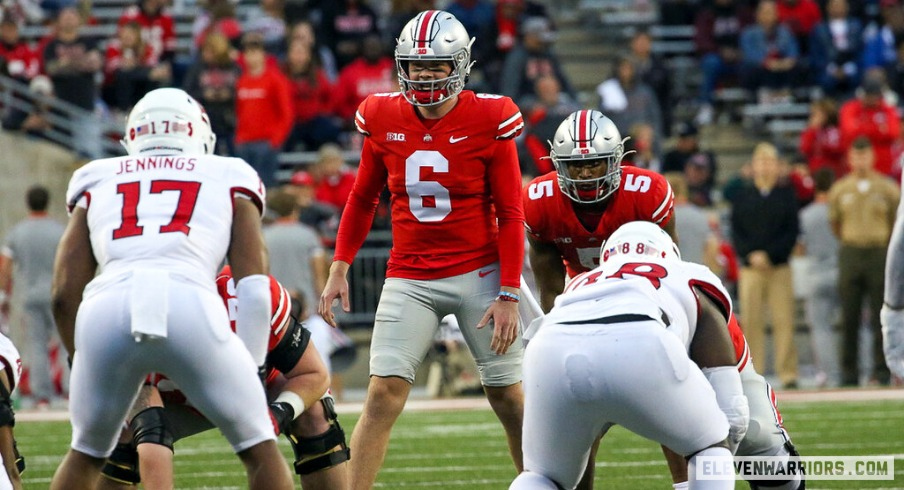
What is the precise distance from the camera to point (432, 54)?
5.75 meters

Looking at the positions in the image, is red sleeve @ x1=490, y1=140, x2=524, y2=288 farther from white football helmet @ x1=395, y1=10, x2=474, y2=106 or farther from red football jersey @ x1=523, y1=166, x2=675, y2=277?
white football helmet @ x1=395, y1=10, x2=474, y2=106

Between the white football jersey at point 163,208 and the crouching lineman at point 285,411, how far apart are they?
0.80m

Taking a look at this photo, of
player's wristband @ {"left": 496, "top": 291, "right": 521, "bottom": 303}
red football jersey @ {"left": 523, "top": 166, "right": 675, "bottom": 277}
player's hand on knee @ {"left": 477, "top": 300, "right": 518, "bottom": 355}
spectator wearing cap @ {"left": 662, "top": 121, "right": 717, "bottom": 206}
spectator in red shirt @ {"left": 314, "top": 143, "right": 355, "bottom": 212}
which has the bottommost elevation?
spectator wearing cap @ {"left": 662, "top": 121, "right": 717, "bottom": 206}

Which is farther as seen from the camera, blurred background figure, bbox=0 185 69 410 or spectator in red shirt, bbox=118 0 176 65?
spectator in red shirt, bbox=118 0 176 65

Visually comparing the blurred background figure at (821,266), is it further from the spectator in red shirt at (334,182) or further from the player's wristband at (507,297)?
the player's wristband at (507,297)

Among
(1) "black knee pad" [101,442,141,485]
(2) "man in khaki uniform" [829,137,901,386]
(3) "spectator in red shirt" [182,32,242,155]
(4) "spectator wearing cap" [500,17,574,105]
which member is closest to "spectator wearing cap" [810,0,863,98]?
(4) "spectator wearing cap" [500,17,574,105]

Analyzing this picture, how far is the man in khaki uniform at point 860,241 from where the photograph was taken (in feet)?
40.0

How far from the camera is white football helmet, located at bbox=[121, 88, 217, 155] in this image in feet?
15.3

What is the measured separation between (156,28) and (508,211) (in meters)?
10.0

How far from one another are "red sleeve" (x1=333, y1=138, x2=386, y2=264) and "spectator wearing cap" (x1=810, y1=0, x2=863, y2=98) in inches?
431

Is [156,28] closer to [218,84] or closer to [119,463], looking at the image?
[218,84]

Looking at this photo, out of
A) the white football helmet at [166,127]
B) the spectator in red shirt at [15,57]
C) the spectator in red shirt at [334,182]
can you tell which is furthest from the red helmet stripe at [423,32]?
the spectator in red shirt at [15,57]

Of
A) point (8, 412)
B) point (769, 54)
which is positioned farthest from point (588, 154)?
point (769, 54)

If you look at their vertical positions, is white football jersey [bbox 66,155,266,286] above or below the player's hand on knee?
above
